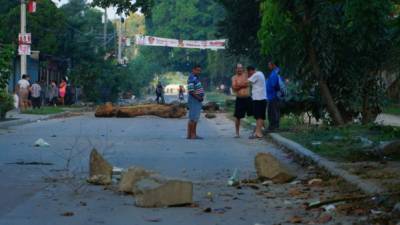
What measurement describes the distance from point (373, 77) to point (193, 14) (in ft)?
262

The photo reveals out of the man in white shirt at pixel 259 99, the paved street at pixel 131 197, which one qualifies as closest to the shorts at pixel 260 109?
the man in white shirt at pixel 259 99

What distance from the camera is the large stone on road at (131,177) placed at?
962 centimetres

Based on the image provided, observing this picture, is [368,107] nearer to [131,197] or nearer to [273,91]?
[273,91]

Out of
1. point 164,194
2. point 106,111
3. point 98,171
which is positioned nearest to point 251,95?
point 98,171

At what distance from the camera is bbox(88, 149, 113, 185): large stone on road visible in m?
10.6

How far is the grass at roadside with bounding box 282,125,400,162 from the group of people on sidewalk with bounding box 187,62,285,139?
848 mm

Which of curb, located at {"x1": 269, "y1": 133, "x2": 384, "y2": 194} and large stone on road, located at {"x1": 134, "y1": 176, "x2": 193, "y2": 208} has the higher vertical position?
curb, located at {"x1": 269, "y1": 133, "x2": 384, "y2": 194}

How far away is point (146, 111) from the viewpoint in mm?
33375

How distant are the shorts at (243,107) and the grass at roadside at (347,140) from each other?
1.28 meters

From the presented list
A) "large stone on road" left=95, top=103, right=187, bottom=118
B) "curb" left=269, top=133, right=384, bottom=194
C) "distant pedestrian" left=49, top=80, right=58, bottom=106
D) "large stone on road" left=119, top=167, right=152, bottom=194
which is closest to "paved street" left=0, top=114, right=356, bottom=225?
"large stone on road" left=119, top=167, right=152, bottom=194

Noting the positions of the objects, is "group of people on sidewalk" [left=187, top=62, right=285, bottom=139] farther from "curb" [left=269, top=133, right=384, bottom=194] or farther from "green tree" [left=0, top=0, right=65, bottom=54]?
"green tree" [left=0, top=0, right=65, bottom=54]

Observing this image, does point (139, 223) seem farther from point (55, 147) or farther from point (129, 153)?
point (55, 147)

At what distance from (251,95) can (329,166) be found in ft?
27.6

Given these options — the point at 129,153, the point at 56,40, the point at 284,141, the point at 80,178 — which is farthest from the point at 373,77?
the point at 56,40
